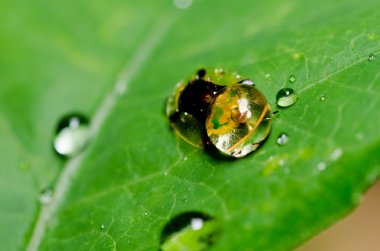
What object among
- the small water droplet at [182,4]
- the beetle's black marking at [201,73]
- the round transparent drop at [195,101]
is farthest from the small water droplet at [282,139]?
the small water droplet at [182,4]

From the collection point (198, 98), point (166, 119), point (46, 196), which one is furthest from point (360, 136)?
point (46, 196)

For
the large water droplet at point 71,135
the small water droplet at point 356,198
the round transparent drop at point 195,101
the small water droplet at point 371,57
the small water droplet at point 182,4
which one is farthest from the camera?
the small water droplet at point 182,4

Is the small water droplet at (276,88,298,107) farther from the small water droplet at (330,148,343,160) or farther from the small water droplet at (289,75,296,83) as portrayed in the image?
the small water droplet at (330,148,343,160)

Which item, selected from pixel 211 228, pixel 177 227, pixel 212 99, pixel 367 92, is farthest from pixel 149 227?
pixel 367 92

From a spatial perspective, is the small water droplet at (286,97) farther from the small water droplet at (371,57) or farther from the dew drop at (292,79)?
the small water droplet at (371,57)

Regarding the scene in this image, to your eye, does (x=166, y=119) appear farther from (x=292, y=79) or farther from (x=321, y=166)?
(x=321, y=166)

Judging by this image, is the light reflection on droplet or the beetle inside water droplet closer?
the light reflection on droplet

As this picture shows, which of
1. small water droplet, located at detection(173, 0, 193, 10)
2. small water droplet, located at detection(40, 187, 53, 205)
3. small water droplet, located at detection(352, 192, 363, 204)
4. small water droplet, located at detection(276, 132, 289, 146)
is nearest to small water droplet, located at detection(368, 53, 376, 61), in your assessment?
small water droplet, located at detection(276, 132, 289, 146)
